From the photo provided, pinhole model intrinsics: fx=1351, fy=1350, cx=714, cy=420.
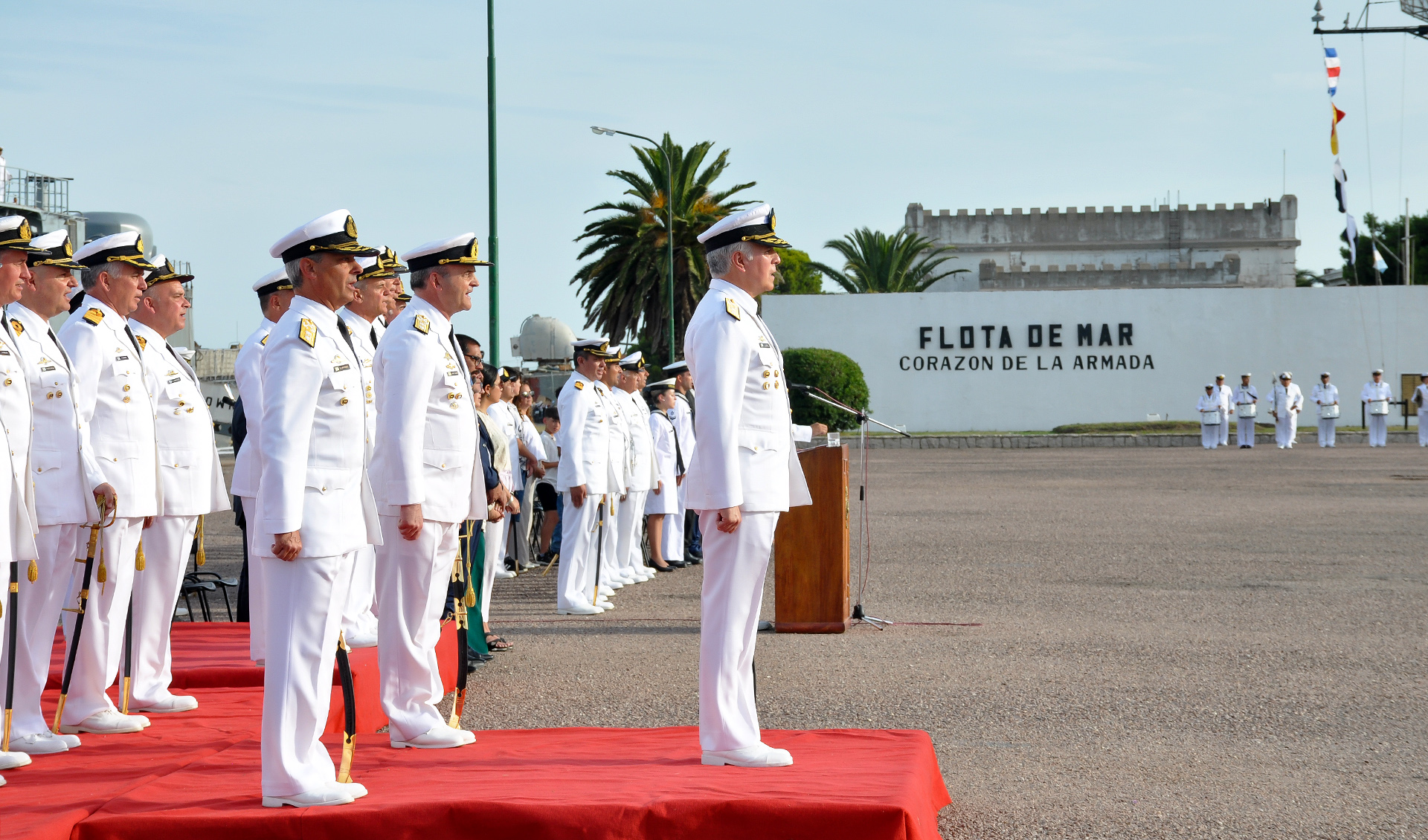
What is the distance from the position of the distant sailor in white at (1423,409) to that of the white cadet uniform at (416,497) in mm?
31717

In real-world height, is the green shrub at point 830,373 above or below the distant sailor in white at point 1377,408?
above

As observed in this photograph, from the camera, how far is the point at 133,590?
5758 mm

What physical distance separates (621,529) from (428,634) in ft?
19.4

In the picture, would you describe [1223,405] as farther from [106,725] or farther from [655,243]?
[106,725]

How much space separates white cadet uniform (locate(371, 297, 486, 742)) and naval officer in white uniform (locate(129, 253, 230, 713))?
3.70 ft

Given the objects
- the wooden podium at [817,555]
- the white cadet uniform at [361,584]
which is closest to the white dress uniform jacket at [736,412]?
the white cadet uniform at [361,584]

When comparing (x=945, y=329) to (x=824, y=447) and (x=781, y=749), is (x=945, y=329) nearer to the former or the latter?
(x=824, y=447)

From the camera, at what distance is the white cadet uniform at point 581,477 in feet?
31.8

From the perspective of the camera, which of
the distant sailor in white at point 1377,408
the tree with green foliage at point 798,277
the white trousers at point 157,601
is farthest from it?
the tree with green foliage at point 798,277

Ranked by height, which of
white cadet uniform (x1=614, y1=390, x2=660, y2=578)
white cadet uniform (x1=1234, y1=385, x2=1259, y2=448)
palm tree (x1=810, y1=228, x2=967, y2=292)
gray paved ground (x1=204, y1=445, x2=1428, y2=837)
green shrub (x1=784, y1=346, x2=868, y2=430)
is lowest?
gray paved ground (x1=204, y1=445, x2=1428, y2=837)

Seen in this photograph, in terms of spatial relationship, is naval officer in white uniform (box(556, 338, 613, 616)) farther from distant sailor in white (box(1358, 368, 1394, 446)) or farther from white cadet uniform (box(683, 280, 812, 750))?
distant sailor in white (box(1358, 368, 1394, 446))

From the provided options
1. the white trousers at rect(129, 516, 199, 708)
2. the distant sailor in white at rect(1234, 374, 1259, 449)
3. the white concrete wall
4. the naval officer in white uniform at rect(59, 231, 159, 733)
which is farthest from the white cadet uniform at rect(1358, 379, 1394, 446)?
the naval officer in white uniform at rect(59, 231, 159, 733)

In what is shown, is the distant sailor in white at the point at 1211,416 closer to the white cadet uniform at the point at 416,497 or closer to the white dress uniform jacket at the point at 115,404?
the white cadet uniform at the point at 416,497

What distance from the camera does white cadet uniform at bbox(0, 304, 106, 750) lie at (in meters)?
4.95
